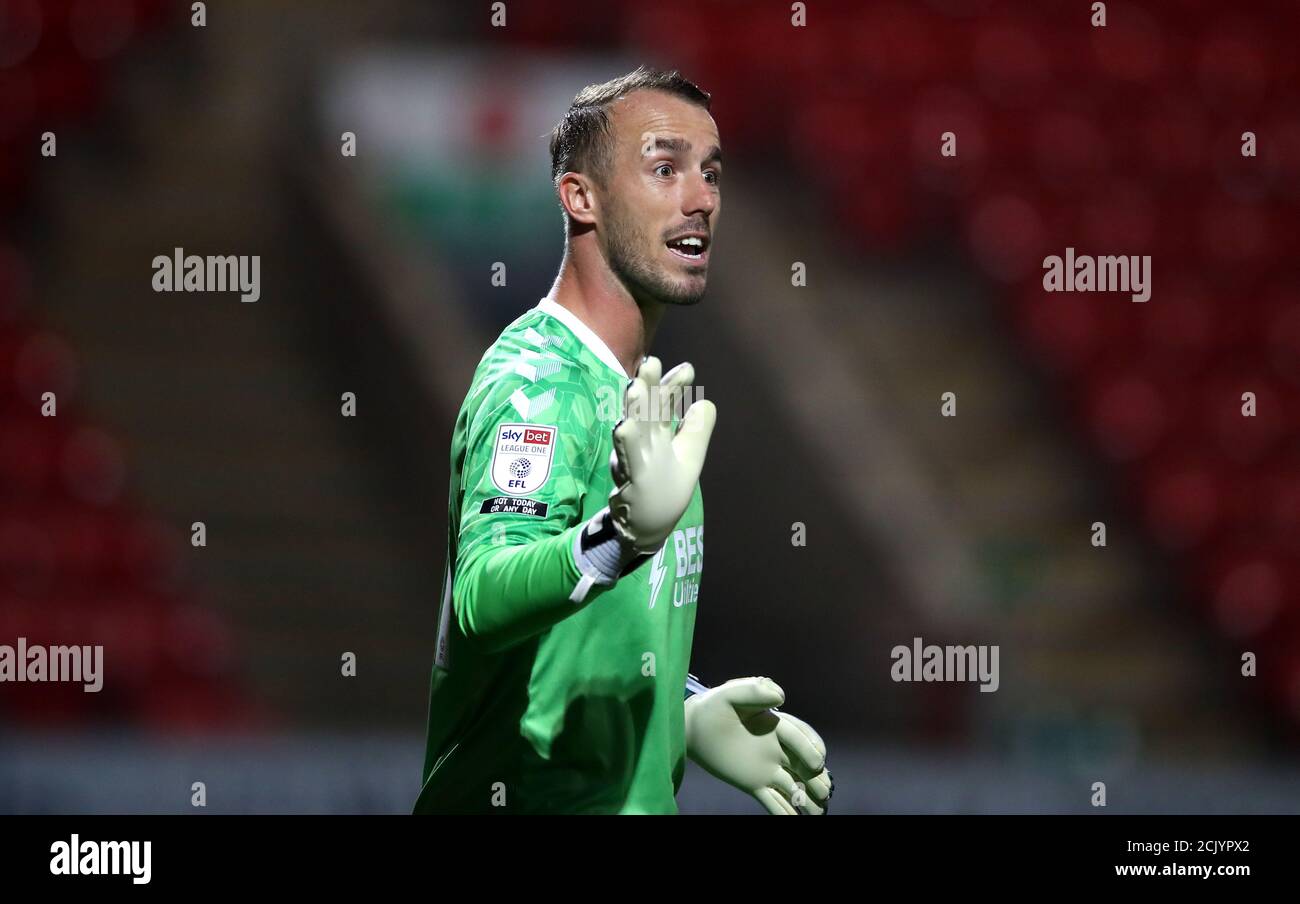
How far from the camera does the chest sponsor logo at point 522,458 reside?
2.17 m

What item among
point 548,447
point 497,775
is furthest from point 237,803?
point 548,447

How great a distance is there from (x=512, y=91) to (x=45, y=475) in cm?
249

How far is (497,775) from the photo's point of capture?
240 cm

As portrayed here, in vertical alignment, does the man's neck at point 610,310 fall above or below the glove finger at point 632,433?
above

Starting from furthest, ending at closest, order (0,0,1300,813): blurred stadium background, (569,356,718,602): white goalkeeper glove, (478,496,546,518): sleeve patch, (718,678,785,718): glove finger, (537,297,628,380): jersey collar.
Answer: (0,0,1300,813): blurred stadium background < (718,678,785,718): glove finger < (537,297,628,380): jersey collar < (478,496,546,518): sleeve patch < (569,356,718,602): white goalkeeper glove

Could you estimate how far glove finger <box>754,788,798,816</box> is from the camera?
2752 mm

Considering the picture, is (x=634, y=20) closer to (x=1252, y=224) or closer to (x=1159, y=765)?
(x=1252, y=224)

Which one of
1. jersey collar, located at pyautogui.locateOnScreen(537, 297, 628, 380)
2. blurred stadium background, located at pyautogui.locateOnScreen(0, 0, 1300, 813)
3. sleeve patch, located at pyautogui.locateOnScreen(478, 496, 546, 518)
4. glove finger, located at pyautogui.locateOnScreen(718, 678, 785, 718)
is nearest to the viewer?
sleeve patch, located at pyautogui.locateOnScreen(478, 496, 546, 518)

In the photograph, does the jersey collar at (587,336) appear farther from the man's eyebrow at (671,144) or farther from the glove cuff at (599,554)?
the glove cuff at (599,554)

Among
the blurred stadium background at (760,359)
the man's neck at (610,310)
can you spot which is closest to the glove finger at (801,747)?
the man's neck at (610,310)

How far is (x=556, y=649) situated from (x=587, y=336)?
0.48 m

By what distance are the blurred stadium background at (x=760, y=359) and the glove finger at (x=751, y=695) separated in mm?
2810

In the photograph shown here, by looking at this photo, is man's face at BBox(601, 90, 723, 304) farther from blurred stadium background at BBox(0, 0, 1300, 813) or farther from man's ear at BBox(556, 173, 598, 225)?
blurred stadium background at BBox(0, 0, 1300, 813)

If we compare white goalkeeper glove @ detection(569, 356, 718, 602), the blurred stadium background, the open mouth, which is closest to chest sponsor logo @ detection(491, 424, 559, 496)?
white goalkeeper glove @ detection(569, 356, 718, 602)
